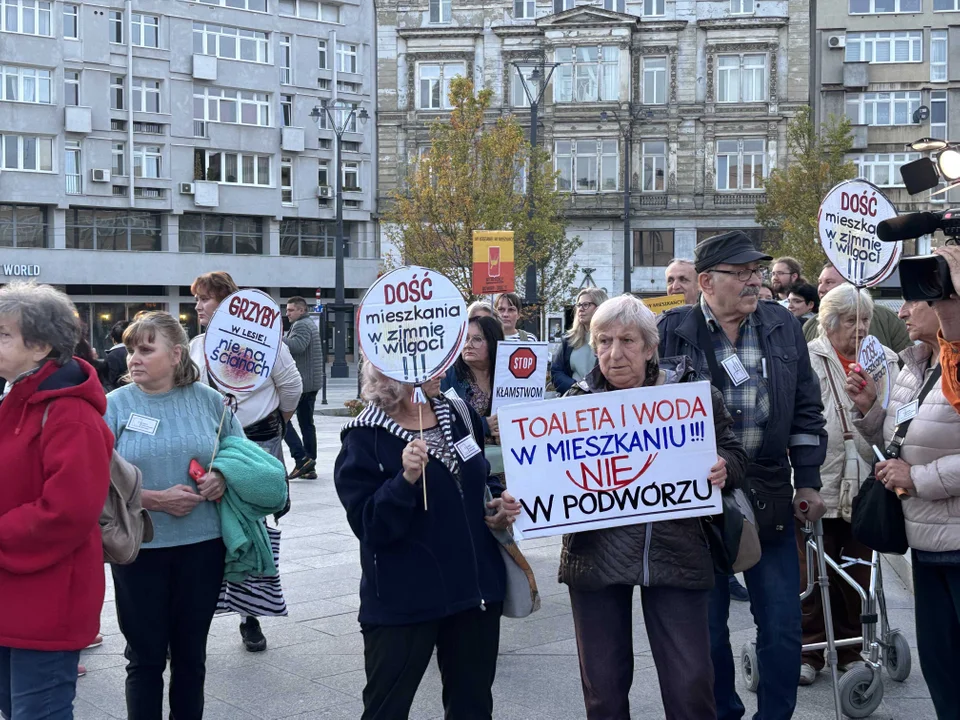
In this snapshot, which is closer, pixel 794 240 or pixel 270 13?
pixel 794 240

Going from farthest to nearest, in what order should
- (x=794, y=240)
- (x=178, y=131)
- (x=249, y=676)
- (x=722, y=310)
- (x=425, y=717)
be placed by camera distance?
(x=178, y=131) → (x=794, y=240) → (x=249, y=676) → (x=425, y=717) → (x=722, y=310)

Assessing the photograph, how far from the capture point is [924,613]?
177 inches

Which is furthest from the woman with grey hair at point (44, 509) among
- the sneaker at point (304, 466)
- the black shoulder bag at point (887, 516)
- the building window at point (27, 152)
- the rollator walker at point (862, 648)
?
the building window at point (27, 152)

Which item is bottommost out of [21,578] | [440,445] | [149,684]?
[149,684]

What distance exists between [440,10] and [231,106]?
33.5 feet

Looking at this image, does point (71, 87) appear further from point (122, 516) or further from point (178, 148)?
point (122, 516)

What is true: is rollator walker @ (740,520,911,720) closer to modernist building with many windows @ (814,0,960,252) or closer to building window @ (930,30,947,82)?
modernist building with many windows @ (814,0,960,252)

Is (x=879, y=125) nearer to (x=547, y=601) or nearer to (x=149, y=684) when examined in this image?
(x=547, y=601)

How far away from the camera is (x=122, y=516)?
416cm

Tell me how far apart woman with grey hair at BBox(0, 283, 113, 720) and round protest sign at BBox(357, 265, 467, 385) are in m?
1.03

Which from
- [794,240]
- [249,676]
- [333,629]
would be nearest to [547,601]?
[333,629]

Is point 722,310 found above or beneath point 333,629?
above

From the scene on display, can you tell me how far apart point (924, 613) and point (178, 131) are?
158ft

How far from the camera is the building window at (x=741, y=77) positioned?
50500 millimetres
